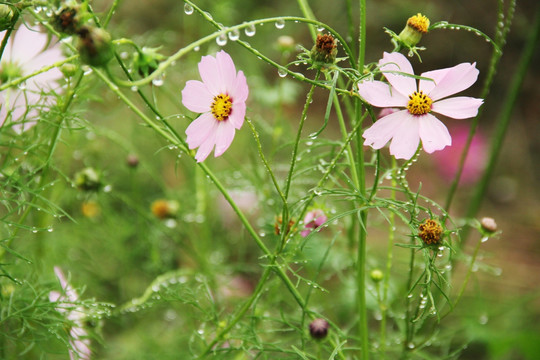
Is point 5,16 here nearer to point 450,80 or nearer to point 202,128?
point 202,128

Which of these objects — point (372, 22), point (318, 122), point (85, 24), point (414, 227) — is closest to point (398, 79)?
point (414, 227)

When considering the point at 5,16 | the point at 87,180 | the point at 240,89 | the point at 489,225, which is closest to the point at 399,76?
the point at 240,89

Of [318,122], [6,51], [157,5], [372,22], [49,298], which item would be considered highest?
[372,22]

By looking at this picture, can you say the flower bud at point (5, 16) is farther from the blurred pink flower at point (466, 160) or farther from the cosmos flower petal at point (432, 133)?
the blurred pink flower at point (466, 160)

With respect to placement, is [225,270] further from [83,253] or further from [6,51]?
[6,51]

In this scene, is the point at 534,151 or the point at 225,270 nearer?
the point at 225,270

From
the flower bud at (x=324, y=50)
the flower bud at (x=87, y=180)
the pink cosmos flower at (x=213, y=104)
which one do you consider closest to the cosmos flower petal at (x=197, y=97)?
the pink cosmos flower at (x=213, y=104)

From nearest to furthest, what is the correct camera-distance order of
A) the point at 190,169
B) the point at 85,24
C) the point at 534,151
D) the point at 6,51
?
1. the point at 85,24
2. the point at 6,51
3. the point at 190,169
4. the point at 534,151
